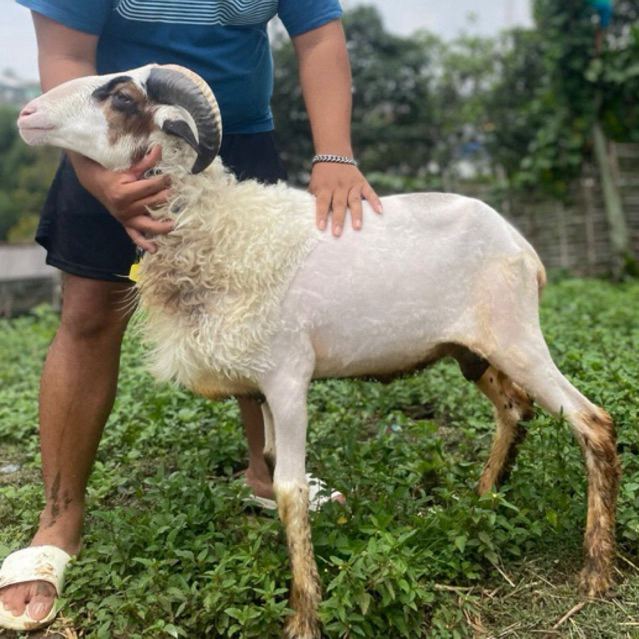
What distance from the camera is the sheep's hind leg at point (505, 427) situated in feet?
9.32

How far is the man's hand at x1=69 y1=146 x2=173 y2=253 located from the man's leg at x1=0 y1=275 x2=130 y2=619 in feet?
1.21

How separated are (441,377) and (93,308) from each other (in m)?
2.28

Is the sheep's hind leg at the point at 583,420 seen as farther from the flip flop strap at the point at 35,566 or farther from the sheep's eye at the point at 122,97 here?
the flip flop strap at the point at 35,566

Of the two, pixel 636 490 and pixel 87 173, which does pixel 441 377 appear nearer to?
pixel 636 490

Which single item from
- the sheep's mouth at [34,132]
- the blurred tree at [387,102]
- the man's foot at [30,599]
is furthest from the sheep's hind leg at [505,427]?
the blurred tree at [387,102]

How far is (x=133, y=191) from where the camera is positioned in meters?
2.27

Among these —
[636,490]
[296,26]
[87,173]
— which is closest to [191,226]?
[87,173]

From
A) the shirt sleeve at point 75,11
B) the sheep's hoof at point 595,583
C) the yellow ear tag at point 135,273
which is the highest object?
the shirt sleeve at point 75,11

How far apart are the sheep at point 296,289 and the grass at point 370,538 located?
0.14m

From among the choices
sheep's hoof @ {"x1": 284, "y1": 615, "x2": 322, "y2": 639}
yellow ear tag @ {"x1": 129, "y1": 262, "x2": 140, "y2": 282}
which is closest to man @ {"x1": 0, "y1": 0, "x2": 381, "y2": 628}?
yellow ear tag @ {"x1": 129, "y1": 262, "x2": 140, "y2": 282}

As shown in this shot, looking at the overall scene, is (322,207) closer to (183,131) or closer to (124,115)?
(183,131)

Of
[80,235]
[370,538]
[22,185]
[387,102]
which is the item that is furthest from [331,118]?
[22,185]

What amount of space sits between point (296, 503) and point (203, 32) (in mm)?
1455

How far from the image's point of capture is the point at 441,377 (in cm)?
442
